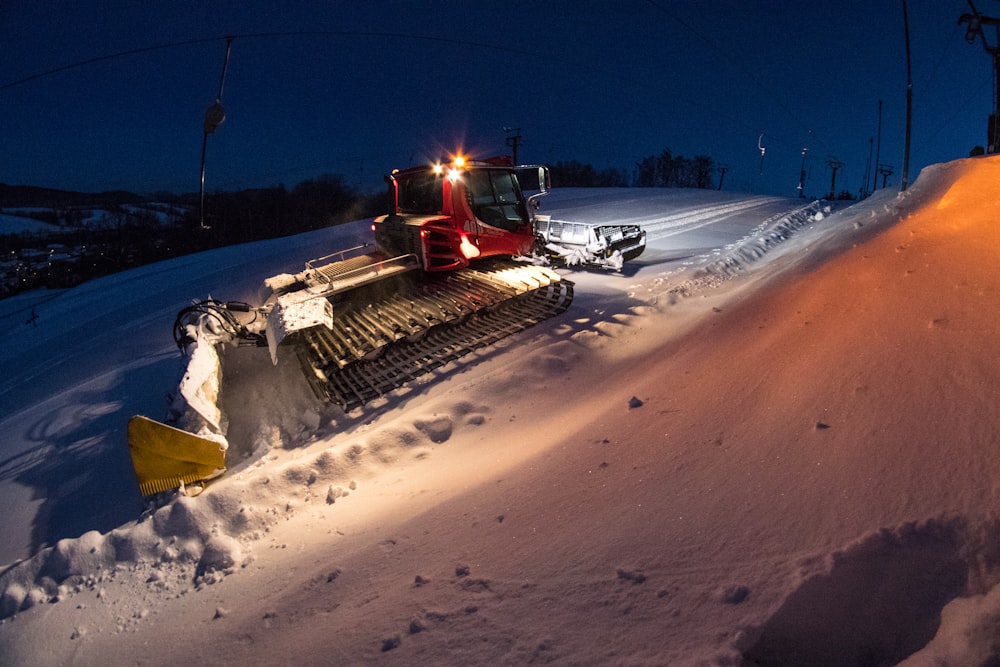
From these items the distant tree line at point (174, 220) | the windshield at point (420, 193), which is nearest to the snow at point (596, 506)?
the windshield at point (420, 193)

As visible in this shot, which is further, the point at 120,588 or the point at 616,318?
the point at 616,318

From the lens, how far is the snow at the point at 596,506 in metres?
1.85

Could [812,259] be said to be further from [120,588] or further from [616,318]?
[120,588]

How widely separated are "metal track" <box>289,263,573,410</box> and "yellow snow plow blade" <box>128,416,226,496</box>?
4.06 feet

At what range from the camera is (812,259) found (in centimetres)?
742

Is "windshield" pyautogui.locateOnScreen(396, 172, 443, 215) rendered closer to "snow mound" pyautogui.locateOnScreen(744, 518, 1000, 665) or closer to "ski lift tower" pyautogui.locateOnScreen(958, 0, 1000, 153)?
"snow mound" pyautogui.locateOnScreen(744, 518, 1000, 665)

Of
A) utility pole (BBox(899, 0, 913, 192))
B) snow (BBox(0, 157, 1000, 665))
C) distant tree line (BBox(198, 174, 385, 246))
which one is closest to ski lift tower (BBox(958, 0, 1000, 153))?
utility pole (BBox(899, 0, 913, 192))

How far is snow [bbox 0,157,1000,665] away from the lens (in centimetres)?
185

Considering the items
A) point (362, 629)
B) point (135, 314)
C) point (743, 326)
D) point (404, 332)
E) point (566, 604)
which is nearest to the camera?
point (566, 604)

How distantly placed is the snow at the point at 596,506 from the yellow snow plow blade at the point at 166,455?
249mm

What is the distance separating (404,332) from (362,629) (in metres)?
3.88

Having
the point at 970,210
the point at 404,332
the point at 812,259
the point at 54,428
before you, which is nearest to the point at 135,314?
the point at 54,428

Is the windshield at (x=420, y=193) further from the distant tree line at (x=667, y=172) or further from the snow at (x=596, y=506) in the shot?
the distant tree line at (x=667, y=172)

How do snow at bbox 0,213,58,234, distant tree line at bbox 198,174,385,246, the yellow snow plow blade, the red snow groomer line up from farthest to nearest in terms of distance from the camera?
distant tree line at bbox 198,174,385,246 → snow at bbox 0,213,58,234 → the red snow groomer → the yellow snow plow blade
